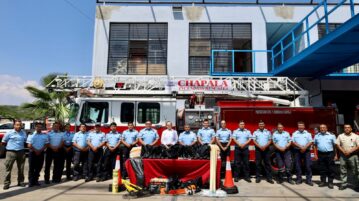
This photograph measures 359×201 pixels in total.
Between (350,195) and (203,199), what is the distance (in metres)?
3.55

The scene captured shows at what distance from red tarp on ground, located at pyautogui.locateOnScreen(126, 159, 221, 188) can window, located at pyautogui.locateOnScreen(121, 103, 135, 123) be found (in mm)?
2710

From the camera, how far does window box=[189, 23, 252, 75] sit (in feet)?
57.6

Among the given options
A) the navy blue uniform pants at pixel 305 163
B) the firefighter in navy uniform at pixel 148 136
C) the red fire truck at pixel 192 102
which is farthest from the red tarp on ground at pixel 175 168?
the navy blue uniform pants at pixel 305 163

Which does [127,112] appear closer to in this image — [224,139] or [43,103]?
[224,139]

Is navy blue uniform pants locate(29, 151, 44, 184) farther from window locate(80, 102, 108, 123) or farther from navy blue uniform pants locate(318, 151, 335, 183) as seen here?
navy blue uniform pants locate(318, 151, 335, 183)

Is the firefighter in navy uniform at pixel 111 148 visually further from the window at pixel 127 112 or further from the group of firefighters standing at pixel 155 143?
the window at pixel 127 112

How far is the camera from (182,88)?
1096 centimetres

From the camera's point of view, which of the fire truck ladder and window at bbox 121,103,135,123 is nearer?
window at bbox 121,103,135,123

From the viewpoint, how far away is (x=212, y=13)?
17.9 m

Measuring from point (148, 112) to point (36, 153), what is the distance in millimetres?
3637

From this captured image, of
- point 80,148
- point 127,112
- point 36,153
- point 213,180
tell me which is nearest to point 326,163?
point 213,180

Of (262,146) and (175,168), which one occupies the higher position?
(262,146)

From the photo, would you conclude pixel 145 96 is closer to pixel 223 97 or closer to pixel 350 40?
pixel 223 97

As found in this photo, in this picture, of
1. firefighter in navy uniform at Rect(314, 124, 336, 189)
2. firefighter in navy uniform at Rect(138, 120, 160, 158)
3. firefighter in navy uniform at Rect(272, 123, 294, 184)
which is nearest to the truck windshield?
firefighter in navy uniform at Rect(138, 120, 160, 158)
